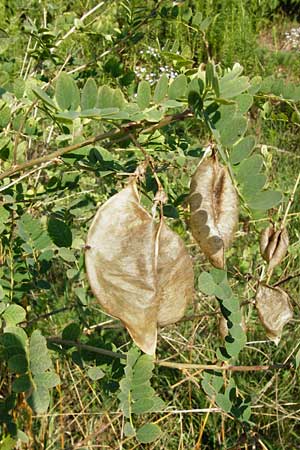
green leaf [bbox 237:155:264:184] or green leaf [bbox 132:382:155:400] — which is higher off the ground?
green leaf [bbox 237:155:264:184]

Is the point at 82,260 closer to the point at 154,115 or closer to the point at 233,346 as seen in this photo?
the point at 233,346

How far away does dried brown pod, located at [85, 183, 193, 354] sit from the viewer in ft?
1.92

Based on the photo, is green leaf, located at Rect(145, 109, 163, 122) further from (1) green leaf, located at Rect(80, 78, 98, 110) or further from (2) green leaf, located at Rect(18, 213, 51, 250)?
(2) green leaf, located at Rect(18, 213, 51, 250)

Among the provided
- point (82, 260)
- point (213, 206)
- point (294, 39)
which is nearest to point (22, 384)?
point (213, 206)

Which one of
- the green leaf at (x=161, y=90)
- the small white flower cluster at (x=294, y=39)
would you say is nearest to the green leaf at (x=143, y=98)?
the green leaf at (x=161, y=90)

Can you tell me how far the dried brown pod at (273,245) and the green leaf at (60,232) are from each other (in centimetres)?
24

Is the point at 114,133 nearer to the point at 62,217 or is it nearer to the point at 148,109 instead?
the point at 148,109

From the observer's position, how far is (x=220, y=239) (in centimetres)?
65

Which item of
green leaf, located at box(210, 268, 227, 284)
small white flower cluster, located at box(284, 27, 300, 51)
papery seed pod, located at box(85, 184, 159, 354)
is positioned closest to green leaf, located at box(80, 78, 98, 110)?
papery seed pod, located at box(85, 184, 159, 354)

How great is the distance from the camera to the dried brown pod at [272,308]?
0.87 m

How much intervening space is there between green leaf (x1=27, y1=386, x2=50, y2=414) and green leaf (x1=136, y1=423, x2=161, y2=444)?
229 millimetres

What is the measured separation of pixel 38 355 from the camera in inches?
27.7

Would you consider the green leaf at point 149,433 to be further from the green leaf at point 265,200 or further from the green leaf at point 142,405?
the green leaf at point 265,200

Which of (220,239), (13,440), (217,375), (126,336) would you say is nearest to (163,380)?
(126,336)
